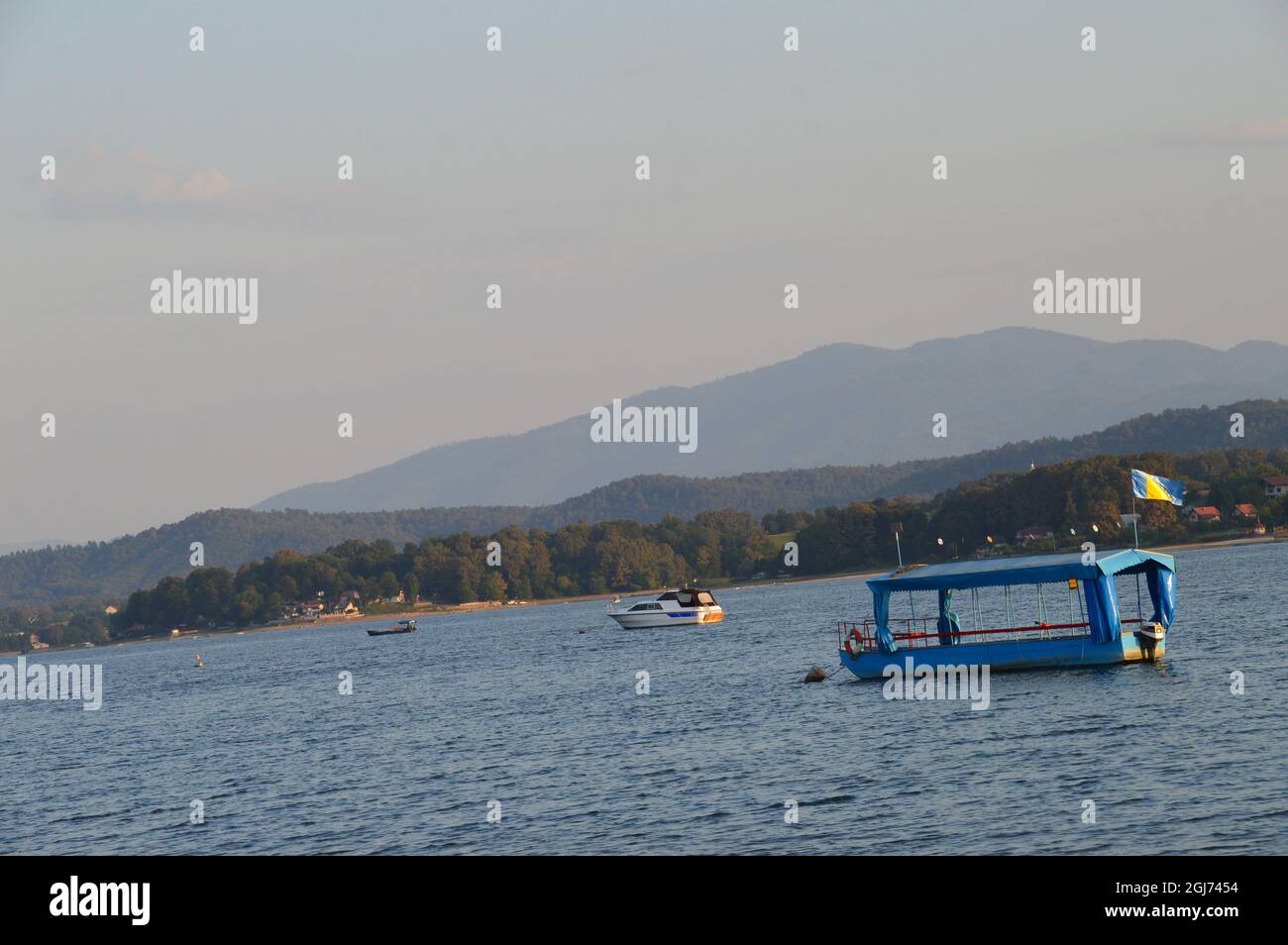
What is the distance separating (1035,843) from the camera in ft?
100

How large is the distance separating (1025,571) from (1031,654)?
3870 mm

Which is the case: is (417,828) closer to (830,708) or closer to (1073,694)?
(830,708)

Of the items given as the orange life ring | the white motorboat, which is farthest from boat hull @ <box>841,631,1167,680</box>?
the white motorboat

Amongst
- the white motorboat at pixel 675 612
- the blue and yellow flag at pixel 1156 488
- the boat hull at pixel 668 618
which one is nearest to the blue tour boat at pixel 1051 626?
the blue and yellow flag at pixel 1156 488

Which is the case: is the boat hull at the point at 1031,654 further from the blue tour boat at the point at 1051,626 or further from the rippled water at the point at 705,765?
the rippled water at the point at 705,765

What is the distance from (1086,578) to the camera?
57188mm

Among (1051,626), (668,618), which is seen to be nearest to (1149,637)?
(1051,626)

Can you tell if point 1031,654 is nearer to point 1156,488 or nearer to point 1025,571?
point 1025,571

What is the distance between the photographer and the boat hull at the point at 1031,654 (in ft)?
196

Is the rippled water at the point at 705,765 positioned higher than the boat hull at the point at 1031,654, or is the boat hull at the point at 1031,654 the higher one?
the boat hull at the point at 1031,654

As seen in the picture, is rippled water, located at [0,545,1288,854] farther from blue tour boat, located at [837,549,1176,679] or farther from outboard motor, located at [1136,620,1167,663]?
outboard motor, located at [1136,620,1167,663]

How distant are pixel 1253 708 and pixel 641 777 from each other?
66.2ft

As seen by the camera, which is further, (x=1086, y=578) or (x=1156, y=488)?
(x=1156, y=488)
